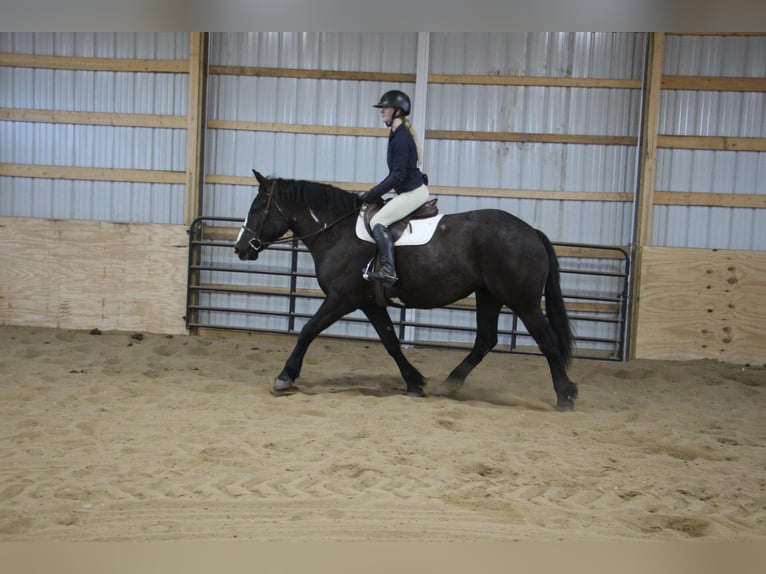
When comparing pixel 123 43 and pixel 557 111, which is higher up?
pixel 123 43

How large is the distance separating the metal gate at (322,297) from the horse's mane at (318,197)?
2428mm

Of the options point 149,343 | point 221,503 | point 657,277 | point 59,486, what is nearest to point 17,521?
point 59,486

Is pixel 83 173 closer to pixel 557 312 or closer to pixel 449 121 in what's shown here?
pixel 449 121

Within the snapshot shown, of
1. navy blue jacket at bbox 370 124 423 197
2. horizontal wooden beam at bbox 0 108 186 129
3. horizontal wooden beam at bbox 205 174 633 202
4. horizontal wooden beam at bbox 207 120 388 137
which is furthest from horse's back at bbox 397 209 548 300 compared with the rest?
horizontal wooden beam at bbox 0 108 186 129

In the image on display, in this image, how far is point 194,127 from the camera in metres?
9.18

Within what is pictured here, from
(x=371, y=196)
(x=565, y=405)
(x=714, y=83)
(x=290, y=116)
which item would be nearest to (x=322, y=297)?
(x=290, y=116)

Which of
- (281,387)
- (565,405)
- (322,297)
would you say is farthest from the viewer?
(322,297)

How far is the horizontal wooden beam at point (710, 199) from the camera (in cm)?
862

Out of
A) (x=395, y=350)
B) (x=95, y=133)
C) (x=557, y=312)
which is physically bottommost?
(x=395, y=350)

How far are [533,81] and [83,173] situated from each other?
5.78m

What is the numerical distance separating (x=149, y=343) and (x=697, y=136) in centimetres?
683

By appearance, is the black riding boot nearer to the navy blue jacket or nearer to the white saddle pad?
the white saddle pad
